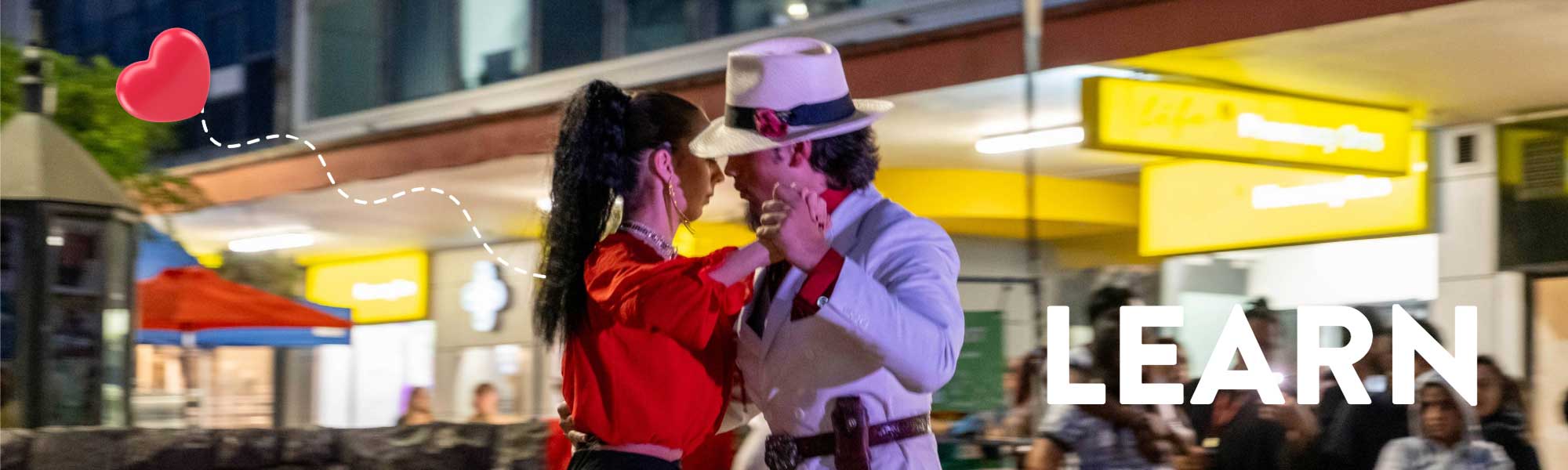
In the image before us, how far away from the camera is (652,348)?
9.34 ft

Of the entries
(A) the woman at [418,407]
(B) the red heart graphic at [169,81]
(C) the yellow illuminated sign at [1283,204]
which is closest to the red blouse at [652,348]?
(B) the red heart graphic at [169,81]

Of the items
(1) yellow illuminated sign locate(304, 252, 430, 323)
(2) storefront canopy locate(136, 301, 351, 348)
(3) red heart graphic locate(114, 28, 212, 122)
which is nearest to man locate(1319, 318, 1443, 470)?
(3) red heart graphic locate(114, 28, 212, 122)

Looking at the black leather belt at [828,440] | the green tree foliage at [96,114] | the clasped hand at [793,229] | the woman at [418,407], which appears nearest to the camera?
the clasped hand at [793,229]

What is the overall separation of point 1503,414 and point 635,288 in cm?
568

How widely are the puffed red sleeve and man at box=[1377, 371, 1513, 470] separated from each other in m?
4.92

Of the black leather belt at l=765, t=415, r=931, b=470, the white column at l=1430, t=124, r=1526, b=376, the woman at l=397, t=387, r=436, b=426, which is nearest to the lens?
the black leather belt at l=765, t=415, r=931, b=470

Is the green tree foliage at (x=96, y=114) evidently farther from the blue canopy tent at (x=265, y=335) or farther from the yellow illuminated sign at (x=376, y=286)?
the yellow illuminated sign at (x=376, y=286)

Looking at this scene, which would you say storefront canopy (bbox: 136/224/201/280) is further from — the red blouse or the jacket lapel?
the jacket lapel

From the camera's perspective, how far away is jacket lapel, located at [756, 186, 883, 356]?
2590 mm

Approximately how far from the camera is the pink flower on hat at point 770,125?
8.30 ft

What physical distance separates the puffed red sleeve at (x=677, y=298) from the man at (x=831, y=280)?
72 mm

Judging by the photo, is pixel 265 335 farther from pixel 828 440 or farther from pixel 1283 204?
pixel 828 440

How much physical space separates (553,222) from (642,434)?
16.5 inches

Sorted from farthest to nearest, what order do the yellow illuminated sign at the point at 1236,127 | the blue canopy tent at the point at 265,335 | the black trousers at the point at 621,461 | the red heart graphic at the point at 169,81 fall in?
the blue canopy tent at the point at 265,335 → the yellow illuminated sign at the point at 1236,127 → the red heart graphic at the point at 169,81 → the black trousers at the point at 621,461
